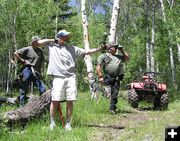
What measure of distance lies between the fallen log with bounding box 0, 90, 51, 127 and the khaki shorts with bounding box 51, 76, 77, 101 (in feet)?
2.55

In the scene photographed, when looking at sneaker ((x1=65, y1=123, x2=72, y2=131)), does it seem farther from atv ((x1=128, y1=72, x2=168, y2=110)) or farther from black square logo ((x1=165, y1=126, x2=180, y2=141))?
atv ((x1=128, y1=72, x2=168, y2=110))

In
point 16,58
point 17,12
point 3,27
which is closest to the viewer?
point 16,58

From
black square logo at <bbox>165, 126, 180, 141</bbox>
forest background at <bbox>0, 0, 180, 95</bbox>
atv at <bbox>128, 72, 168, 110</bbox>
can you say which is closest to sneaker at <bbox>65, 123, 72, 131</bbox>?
black square logo at <bbox>165, 126, 180, 141</bbox>

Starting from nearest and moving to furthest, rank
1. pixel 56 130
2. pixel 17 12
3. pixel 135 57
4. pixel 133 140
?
pixel 133 140, pixel 56 130, pixel 17 12, pixel 135 57

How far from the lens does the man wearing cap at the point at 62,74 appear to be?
27.8 ft

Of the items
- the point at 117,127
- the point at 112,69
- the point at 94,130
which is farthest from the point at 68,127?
the point at 112,69

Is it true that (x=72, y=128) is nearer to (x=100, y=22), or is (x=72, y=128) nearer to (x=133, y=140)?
(x=133, y=140)

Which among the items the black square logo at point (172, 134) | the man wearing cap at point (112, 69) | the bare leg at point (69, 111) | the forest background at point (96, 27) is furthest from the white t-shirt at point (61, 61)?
the forest background at point (96, 27)

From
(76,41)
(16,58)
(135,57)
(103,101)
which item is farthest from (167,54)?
(16,58)

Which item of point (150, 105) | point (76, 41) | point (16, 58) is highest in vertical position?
point (76, 41)

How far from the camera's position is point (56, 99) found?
8438mm

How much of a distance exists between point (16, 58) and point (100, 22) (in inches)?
1406

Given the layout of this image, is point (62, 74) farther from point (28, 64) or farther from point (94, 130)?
point (28, 64)

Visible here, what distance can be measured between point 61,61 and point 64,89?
535 millimetres
